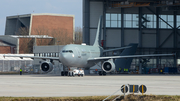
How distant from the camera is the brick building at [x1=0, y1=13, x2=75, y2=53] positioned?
9000 centimetres

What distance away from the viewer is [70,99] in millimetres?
13250

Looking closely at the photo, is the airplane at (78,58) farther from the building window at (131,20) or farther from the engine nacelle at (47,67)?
the building window at (131,20)

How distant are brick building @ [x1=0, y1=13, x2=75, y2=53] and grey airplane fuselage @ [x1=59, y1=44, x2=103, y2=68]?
48.3 m

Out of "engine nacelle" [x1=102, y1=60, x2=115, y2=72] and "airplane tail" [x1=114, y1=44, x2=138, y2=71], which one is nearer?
"engine nacelle" [x1=102, y1=60, x2=115, y2=72]

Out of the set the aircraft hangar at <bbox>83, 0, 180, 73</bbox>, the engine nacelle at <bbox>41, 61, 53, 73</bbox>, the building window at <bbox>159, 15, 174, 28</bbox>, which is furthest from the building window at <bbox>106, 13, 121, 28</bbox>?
the engine nacelle at <bbox>41, 61, 53, 73</bbox>

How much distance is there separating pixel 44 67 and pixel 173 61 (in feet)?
104

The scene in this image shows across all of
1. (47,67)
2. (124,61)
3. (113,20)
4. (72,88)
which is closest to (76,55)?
(47,67)

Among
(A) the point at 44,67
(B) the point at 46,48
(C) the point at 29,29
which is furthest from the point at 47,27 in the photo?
(A) the point at 44,67

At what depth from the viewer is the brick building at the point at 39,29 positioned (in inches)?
3543

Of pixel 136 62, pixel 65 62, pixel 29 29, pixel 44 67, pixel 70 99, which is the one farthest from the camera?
pixel 29 29

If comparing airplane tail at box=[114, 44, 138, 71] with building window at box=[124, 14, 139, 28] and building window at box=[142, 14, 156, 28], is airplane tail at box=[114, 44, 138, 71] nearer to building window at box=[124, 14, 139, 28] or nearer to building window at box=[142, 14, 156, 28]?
building window at box=[124, 14, 139, 28]

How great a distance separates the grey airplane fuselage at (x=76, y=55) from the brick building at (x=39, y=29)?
4829 centimetres

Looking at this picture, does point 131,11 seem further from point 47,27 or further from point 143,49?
point 47,27

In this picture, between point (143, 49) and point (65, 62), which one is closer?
point (65, 62)
